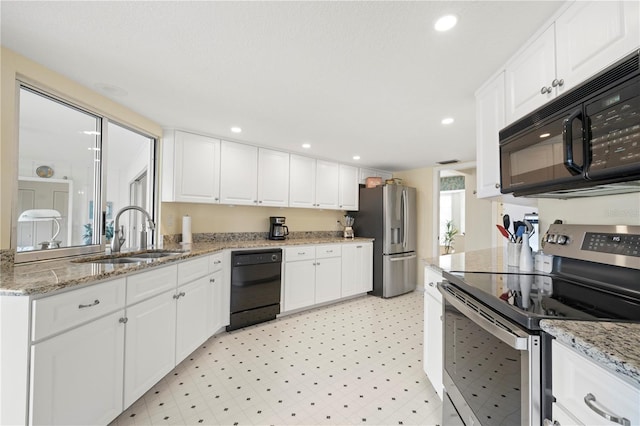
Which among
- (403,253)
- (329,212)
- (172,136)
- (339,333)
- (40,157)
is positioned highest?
(172,136)

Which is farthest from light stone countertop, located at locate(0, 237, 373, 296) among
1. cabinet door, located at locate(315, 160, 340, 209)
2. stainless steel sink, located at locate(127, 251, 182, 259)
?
cabinet door, located at locate(315, 160, 340, 209)

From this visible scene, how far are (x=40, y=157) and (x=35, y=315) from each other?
130cm

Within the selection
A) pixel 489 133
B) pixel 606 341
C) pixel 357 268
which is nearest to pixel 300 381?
pixel 606 341

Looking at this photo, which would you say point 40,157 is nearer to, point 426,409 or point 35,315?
point 35,315

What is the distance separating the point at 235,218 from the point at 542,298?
10.6 ft

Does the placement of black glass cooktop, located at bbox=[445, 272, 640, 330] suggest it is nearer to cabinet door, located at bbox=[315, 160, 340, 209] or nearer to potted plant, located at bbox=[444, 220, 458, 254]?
cabinet door, located at bbox=[315, 160, 340, 209]

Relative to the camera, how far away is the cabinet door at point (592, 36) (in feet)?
2.94

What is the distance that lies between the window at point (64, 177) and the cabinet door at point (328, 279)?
2.32 m

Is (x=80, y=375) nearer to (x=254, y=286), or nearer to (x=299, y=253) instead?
(x=254, y=286)

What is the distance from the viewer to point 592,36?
1.02 metres

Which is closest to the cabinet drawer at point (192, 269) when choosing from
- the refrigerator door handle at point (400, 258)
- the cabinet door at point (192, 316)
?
the cabinet door at point (192, 316)

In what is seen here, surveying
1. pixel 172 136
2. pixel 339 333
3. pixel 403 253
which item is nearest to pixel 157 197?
pixel 172 136

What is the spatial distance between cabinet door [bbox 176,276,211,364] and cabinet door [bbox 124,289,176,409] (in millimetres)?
71

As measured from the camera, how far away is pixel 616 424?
1.90 ft
